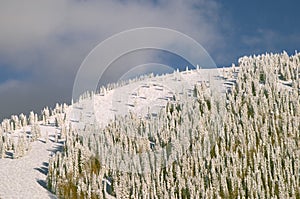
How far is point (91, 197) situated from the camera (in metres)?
193

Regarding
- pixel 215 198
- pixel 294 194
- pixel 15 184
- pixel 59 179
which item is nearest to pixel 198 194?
pixel 215 198

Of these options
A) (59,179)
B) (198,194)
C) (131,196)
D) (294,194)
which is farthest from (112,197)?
(294,194)

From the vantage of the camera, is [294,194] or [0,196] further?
[294,194]

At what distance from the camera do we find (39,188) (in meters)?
193

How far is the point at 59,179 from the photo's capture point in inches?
7776

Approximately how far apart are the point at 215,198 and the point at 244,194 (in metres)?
12.3

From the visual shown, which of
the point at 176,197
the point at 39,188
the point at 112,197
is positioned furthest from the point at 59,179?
the point at 176,197

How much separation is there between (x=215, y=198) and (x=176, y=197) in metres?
16.6

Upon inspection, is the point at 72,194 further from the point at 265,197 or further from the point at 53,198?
the point at 265,197

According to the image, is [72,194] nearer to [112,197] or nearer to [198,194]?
[112,197]

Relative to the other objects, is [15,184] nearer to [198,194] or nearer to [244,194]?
[198,194]

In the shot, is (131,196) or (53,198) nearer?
(53,198)

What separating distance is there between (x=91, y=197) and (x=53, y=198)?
16.4 metres

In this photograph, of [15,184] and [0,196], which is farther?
[15,184]
